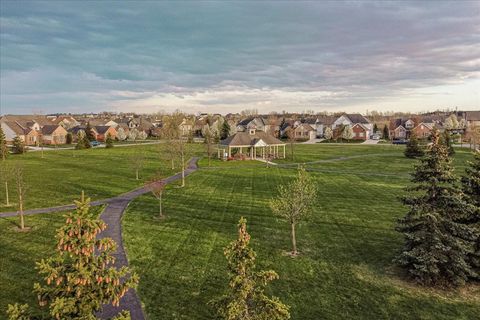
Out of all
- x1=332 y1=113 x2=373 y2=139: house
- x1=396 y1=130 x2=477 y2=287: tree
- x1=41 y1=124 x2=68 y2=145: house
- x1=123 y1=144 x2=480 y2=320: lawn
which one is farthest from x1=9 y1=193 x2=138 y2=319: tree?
x1=332 y1=113 x2=373 y2=139: house

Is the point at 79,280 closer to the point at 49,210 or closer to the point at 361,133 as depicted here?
the point at 49,210

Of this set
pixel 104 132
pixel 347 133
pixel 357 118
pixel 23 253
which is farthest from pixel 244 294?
pixel 104 132

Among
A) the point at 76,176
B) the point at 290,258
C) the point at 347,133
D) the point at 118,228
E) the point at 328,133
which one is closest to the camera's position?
the point at 290,258

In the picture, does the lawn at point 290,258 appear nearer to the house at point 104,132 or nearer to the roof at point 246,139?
the roof at point 246,139

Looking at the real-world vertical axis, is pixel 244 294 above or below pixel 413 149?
below

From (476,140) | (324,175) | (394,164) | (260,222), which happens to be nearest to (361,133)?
(476,140)

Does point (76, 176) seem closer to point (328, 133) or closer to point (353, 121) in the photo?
point (328, 133)

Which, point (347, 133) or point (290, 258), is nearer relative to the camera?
point (290, 258)
